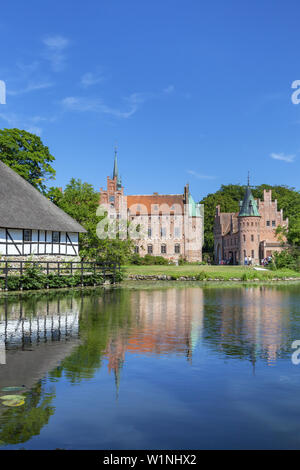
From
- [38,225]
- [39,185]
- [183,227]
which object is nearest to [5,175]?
[38,225]

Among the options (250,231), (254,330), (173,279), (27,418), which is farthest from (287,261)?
(27,418)

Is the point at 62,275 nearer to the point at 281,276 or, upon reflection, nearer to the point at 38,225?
the point at 38,225

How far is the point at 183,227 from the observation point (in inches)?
3430

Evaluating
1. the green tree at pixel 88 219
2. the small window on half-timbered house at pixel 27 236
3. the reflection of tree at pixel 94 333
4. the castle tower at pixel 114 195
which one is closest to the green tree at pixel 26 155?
the green tree at pixel 88 219

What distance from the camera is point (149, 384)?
868 cm

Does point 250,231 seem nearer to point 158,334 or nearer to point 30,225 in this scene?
point 30,225

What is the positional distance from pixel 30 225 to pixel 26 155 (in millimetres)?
12167

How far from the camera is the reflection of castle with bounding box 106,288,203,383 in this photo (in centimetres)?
1157

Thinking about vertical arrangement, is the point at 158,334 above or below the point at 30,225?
below

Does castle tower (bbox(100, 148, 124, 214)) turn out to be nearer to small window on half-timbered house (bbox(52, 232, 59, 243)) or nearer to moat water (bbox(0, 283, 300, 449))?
small window on half-timbered house (bbox(52, 232, 59, 243))

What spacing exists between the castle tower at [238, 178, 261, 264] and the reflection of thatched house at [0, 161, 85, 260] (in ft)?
145

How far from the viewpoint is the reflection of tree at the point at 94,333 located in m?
9.56

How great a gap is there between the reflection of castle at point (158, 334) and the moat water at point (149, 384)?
0.12 ft

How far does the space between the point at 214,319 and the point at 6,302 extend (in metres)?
10.6
